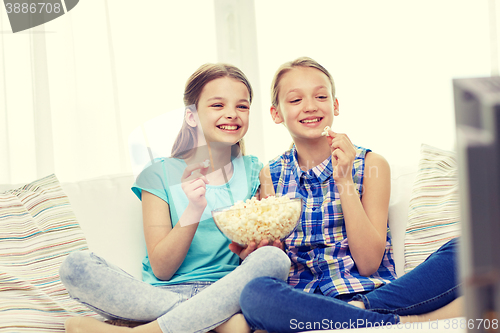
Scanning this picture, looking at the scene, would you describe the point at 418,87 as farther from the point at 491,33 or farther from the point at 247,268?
the point at 247,268

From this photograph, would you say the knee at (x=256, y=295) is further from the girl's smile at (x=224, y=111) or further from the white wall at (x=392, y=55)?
the white wall at (x=392, y=55)

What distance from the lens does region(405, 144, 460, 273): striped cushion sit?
1065 millimetres

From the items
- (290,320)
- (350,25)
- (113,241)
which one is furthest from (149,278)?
(350,25)

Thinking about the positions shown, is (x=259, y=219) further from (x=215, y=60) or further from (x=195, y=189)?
(x=215, y=60)

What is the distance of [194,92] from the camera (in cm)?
123

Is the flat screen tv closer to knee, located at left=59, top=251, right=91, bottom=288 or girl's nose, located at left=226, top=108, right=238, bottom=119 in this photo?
knee, located at left=59, top=251, right=91, bottom=288

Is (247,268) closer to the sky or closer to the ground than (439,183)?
closer to the ground

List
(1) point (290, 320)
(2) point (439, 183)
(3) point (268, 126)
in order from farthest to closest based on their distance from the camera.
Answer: (3) point (268, 126) < (2) point (439, 183) < (1) point (290, 320)

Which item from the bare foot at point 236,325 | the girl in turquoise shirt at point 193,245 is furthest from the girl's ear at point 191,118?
the bare foot at point 236,325

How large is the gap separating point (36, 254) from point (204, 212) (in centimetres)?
42

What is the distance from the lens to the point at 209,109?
117 centimetres

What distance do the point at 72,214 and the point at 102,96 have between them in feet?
1.86

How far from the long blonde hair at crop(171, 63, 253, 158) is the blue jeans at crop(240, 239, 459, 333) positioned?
0.49 meters

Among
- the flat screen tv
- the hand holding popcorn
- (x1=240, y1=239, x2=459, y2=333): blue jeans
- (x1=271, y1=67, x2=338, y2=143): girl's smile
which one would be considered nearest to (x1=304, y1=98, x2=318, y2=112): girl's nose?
(x1=271, y1=67, x2=338, y2=143): girl's smile
